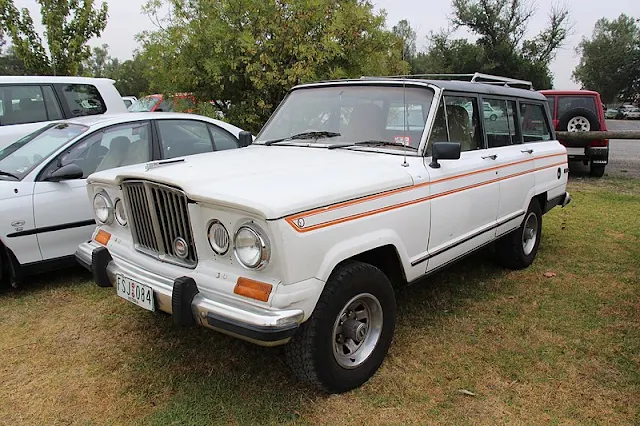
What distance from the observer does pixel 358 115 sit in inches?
152

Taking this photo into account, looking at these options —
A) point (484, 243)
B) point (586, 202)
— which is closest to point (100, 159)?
point (484, 243)

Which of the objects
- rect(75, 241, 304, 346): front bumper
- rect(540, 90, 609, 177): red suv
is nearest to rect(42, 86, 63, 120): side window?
rect(75, 241, 304, 346): front bumper

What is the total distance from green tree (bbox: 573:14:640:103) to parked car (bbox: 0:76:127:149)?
57.9 metres

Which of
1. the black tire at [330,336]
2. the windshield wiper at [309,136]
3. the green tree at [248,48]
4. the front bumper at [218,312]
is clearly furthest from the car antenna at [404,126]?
the green tree at [248,48]

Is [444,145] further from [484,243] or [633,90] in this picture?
[633,90]

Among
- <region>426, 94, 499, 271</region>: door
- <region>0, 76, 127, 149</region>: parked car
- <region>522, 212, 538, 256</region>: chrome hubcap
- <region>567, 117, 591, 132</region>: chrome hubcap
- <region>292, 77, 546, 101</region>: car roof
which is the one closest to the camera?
<region>426, 94, 499, 271</region>: door

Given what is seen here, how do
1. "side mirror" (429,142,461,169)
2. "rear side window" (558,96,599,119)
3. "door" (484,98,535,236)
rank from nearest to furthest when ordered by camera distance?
"side mirror" (429,142,461,169) < "door" (484,98,535,236) < "rear side window" (558,96,599,119)

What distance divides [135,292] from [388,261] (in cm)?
160

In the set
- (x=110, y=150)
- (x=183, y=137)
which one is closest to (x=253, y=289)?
(x=110, y=150)

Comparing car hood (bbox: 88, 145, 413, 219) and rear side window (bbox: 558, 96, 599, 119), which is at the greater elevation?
rear side window (bbox: 558, 96, 599, 119)

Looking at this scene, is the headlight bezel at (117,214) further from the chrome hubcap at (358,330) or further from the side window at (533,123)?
the side window at (533,123)

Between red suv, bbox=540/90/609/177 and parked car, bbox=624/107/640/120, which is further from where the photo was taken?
parked car, bbox=624/107/640/120

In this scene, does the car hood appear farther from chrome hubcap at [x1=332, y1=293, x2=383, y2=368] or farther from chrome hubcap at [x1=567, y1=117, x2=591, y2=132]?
chrome hubcap at [x1=567, y1=117, x2=591, y2=132]

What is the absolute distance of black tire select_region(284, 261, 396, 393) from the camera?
2711 millimetres
